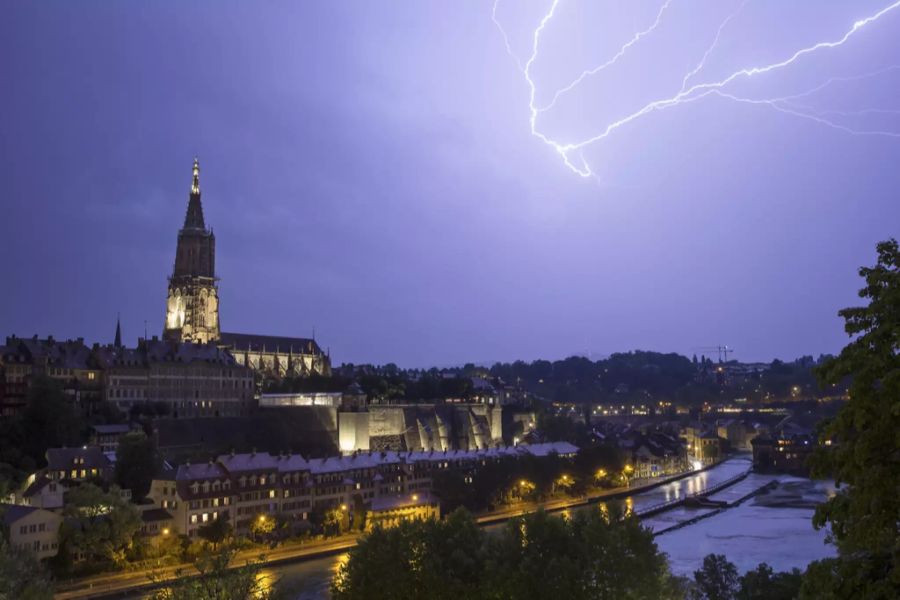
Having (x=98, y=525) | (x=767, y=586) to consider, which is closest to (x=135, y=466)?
(x=98, y=525)

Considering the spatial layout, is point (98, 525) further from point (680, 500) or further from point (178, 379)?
point (680, 500)

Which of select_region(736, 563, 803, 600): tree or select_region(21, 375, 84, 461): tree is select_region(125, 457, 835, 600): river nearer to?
select_region(736, 563, 803, 600): tree

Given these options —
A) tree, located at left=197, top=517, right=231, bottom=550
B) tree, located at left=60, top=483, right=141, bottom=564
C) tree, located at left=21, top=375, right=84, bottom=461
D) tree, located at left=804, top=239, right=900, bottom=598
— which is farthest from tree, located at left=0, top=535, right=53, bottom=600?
tree, located at left=21, top=375, right=84, bottom=461

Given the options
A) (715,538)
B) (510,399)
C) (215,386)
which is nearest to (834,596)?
(715,538)

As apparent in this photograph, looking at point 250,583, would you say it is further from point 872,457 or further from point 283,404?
point 283,404

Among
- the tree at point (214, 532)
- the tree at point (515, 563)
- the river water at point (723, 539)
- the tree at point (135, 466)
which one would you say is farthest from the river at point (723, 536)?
the tree at point (135, 466)
